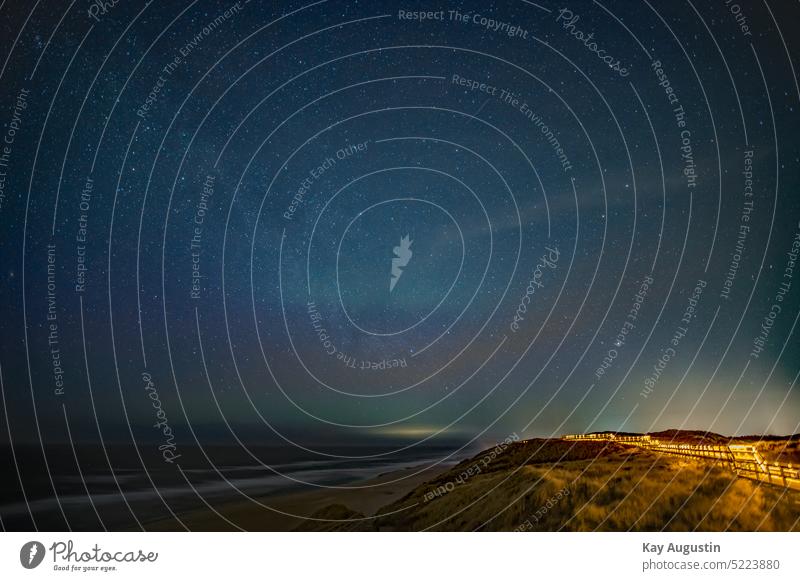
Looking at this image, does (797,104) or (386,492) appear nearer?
(797,104)

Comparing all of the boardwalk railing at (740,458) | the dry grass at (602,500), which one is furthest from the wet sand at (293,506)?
the boardwalk railing at (740,458)

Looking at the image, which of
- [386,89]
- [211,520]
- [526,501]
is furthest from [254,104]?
[526,501]

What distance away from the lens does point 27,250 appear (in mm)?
12711

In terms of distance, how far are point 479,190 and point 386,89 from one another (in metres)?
3.06

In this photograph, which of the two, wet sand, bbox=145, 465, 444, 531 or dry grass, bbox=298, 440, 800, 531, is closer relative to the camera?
dry grass, bbox=298, 440, 800, 531

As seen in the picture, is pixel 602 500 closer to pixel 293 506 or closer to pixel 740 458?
pixel 740 458

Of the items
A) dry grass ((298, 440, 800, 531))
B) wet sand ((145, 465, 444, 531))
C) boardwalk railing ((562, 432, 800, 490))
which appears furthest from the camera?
wet sand ((145, 465, 444, 531))

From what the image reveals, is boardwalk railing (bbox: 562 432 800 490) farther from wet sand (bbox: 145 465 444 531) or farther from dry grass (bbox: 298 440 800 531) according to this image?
wet sand (bbox: 145 465 444 531)

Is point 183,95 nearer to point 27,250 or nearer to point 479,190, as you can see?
point 27,250

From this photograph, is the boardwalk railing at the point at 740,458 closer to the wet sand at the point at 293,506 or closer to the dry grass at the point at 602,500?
the dry grass at the point at 602,500

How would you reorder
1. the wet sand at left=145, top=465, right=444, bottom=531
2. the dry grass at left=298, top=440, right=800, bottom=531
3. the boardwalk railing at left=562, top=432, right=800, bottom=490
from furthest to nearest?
1. the wet sand at left=145, top=465, right=444, bottom=531
2. the boardwalk railing at left=562, top=432, right=800, bottom=490
3. the dry grass at left=298, top=440, right=800, bottom=531

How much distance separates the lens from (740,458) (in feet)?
41.5

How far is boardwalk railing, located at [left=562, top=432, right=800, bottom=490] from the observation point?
1160 cm

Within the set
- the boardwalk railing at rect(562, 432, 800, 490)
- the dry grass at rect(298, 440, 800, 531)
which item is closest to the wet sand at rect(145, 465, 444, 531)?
the dry grass at rect(298, 440, 800, 531)
